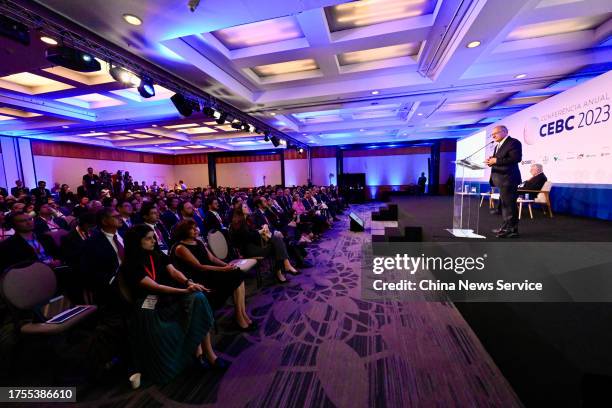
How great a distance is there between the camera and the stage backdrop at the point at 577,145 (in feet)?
14.8

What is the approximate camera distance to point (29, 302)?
6.92ft

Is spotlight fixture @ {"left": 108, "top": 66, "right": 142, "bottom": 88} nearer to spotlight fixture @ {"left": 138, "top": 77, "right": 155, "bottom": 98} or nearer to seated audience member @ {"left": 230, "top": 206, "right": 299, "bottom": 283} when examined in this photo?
spotlight fixture @ {"left": 138, "top": 77, "right": 155, "bottom": 98}

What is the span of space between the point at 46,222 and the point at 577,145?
31.7 ft

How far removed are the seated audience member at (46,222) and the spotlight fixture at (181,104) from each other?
9.38ft

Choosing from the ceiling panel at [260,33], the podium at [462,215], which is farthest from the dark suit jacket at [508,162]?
the ceiling panel at [260,33]

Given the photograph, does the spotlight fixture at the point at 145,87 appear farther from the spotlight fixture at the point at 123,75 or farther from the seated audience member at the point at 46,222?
the seated audience member at the point at 46,222

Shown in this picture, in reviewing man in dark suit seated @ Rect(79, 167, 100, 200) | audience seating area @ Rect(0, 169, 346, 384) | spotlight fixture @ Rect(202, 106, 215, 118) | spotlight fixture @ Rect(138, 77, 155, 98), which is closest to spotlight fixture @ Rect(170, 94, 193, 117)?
spotlight fixture @ Rect(202, 106, 215, 118)

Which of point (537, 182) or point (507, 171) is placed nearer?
point (507, 171)

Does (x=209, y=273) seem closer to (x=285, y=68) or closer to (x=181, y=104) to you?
(x=181, y=104)

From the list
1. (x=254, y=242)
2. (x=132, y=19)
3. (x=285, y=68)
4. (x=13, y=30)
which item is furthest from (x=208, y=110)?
(x=254, y=242)

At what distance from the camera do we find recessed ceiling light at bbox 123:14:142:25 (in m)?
2.96

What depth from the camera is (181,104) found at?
5.21 meters

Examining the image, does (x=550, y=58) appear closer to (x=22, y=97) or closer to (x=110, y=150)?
(x=22, y=97)

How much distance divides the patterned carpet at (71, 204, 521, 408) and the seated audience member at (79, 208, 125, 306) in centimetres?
80
